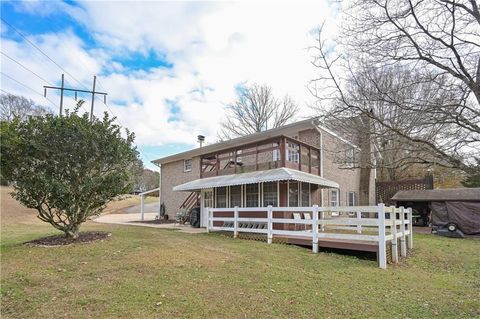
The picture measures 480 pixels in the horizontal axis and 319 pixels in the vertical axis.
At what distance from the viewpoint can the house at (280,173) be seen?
513 inches

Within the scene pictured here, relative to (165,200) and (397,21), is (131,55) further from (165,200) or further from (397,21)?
(397,21)

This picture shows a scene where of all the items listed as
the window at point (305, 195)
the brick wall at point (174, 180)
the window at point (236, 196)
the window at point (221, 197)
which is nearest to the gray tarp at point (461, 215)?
the window at point (305, 195)

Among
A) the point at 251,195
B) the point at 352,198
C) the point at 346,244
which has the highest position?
the point at 251,195

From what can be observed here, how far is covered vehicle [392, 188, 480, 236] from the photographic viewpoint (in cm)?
1447

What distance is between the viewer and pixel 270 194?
13641 millimetres

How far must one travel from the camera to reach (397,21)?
612 cm

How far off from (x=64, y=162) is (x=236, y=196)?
748 cm

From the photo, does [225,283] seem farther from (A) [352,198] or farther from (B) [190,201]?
(A) [352,198]

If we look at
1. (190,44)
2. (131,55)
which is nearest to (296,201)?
(190,44)

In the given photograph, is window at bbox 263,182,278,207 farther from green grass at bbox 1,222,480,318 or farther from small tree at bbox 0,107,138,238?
small tree at bbox 0,107,138,238

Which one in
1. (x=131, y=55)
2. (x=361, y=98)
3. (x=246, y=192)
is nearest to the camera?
(x=361, y=98)

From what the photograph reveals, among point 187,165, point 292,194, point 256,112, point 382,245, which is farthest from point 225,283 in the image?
point 256,112

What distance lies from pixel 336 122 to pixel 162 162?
19.6m

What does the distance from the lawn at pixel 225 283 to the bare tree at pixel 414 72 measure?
2591 mm
